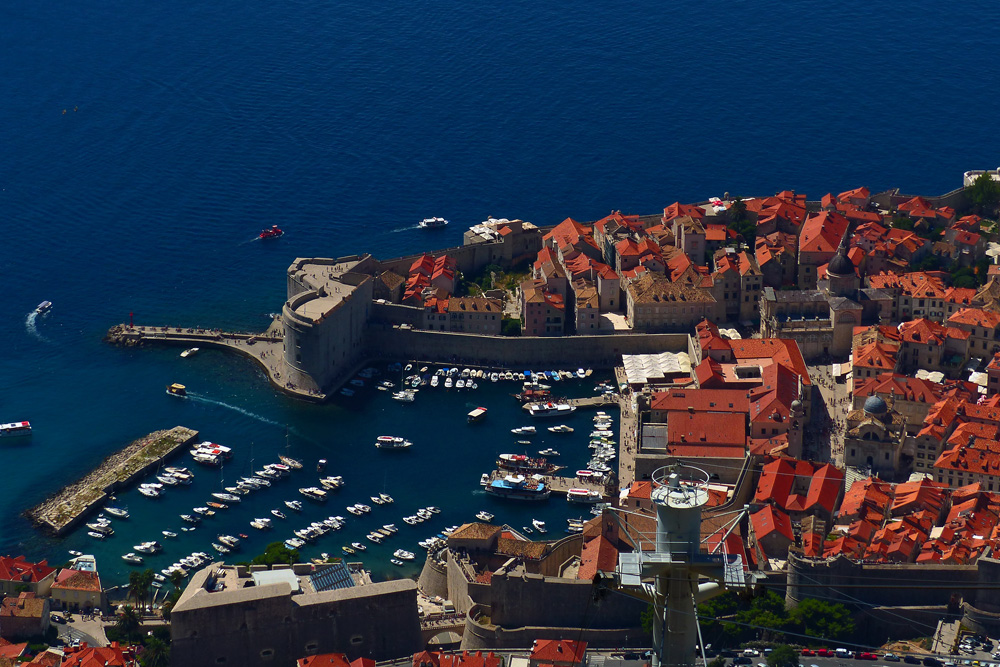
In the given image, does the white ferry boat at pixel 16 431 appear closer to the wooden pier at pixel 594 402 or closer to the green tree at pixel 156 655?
the green tree at pixel 156 655

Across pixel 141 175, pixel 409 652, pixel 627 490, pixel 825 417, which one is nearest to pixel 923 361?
pixel 825 417

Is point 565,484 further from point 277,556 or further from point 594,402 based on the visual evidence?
point 277,556

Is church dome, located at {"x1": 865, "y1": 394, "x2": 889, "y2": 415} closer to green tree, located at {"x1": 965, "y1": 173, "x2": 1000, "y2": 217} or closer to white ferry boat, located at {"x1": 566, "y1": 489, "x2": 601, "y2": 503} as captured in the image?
white ferry boat, located at {"x1": 566, "y1": 489, "x2": 601, "y2": 503}

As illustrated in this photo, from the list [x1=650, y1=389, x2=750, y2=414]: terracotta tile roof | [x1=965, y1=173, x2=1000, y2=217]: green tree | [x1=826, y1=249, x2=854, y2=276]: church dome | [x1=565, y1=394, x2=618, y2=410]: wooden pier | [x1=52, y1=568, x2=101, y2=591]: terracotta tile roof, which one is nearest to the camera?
[x1=52, y1=568, x2=101, y2=591]: terracotta tile roof

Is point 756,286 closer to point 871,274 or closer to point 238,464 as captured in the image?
point 871,274

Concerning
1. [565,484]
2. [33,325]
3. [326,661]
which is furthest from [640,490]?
[33,325]

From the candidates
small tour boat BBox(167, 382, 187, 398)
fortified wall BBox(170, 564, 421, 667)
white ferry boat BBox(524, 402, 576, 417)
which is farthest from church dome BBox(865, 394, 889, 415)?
small tour boat BBox(167, 382, 187, 398)
